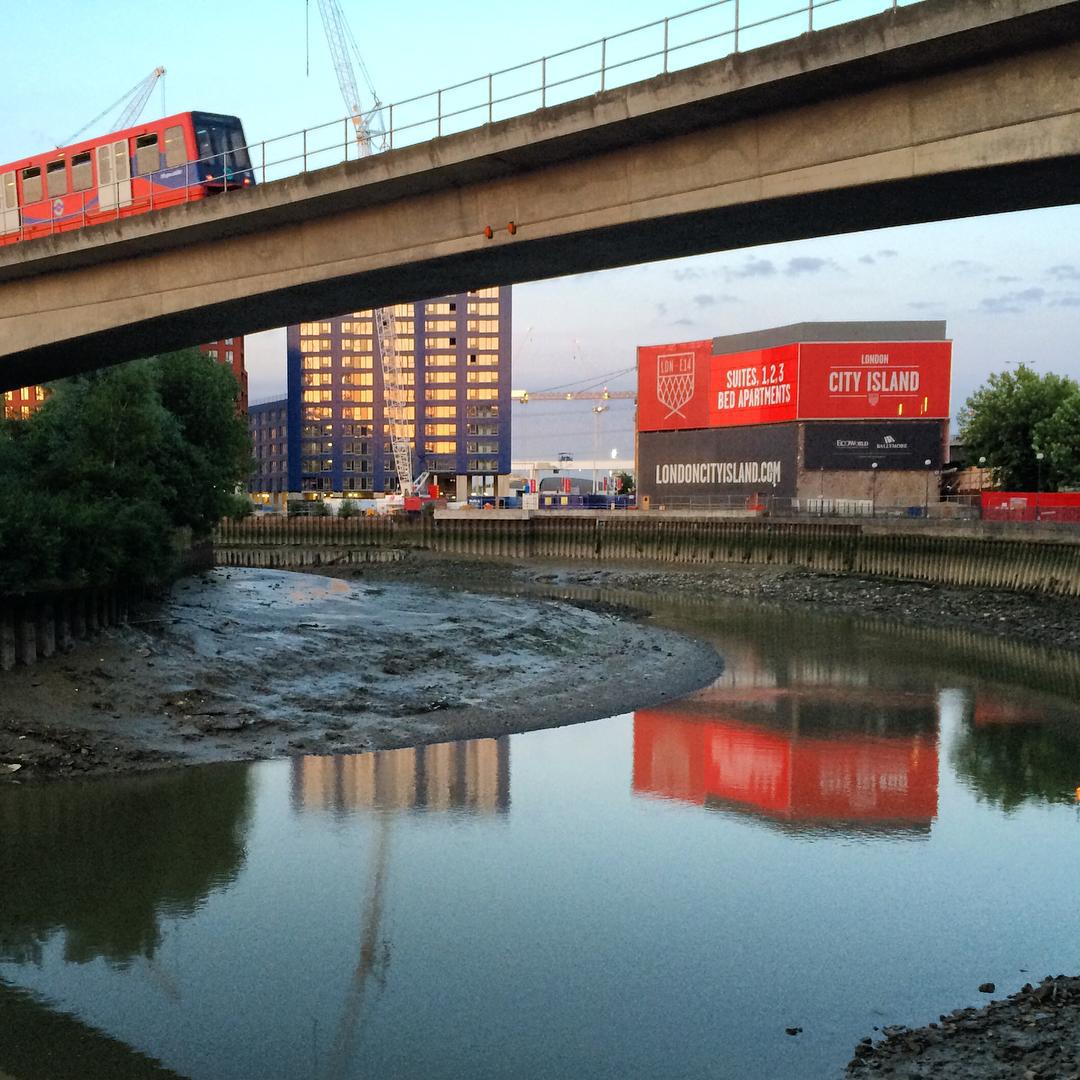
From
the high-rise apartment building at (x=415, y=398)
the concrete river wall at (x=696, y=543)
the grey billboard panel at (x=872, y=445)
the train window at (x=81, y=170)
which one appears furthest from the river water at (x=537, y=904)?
the high-rise apartment building at (x=415, y=398)

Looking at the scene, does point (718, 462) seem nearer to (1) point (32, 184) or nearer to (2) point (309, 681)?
(1) point (32, 184)

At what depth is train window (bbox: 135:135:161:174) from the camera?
33156 mm

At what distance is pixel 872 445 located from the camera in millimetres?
83375

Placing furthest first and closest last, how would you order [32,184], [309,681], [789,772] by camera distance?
[32,184], [309,681], [789,772]

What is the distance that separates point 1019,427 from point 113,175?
63.8 meters

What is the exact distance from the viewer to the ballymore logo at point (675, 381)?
306 feet

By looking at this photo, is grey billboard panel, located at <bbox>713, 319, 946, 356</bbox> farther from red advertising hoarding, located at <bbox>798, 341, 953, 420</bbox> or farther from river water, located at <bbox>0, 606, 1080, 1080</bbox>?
river water, located at <bbox>0, 606, 1080, 1080</bbox>

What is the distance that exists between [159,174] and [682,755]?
23061 mm

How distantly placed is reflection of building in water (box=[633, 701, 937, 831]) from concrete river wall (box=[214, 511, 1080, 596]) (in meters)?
29.5

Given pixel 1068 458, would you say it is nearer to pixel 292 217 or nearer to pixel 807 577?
pixel 807 577

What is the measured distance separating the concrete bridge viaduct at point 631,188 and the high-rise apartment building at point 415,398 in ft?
507

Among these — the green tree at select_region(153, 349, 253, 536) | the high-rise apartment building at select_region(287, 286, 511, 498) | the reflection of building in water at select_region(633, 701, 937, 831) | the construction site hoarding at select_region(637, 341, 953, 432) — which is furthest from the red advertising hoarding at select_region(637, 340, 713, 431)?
the high-rise apartment building at select_region(287, 286, 511, 498)

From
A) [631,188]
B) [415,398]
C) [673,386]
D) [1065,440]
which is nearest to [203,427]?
[631,188]

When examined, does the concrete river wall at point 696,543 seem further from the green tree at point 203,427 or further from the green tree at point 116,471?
the green tree at point 116,471
